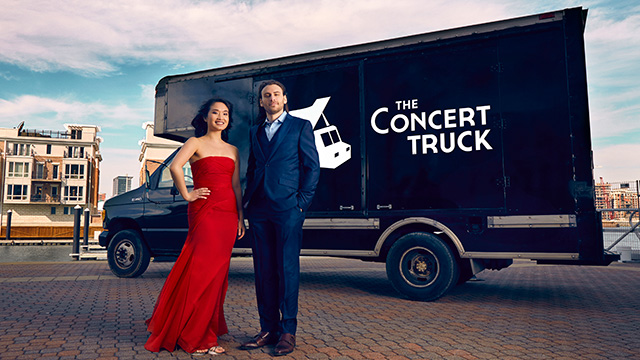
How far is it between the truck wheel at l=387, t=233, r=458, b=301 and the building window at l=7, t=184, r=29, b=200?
6058 centimetres

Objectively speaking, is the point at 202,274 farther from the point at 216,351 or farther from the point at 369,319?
the point at 369,319

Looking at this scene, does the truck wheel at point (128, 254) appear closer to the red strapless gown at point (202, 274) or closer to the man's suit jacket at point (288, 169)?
the red strapless gown at point (202, 274)

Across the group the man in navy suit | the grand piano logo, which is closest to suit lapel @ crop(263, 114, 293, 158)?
the man in navy suit

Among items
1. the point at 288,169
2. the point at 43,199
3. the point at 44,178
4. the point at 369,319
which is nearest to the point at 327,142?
the point at 369,319

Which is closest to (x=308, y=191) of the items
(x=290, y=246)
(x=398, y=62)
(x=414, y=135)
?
(x=290, y=246)

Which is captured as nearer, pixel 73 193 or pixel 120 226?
pixel 120 226

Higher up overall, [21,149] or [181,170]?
[21,149]

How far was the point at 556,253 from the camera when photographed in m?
5.29

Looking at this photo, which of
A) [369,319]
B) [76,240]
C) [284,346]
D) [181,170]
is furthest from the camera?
[76,240]

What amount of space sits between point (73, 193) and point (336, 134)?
193 ft

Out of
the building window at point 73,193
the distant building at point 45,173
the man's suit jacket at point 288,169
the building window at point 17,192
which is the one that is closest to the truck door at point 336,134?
the man's suit jacket at point 288,169

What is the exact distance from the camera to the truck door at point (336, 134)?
6.26 meters

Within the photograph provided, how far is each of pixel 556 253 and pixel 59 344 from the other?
5.09m

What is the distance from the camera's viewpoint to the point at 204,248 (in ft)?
11.7
